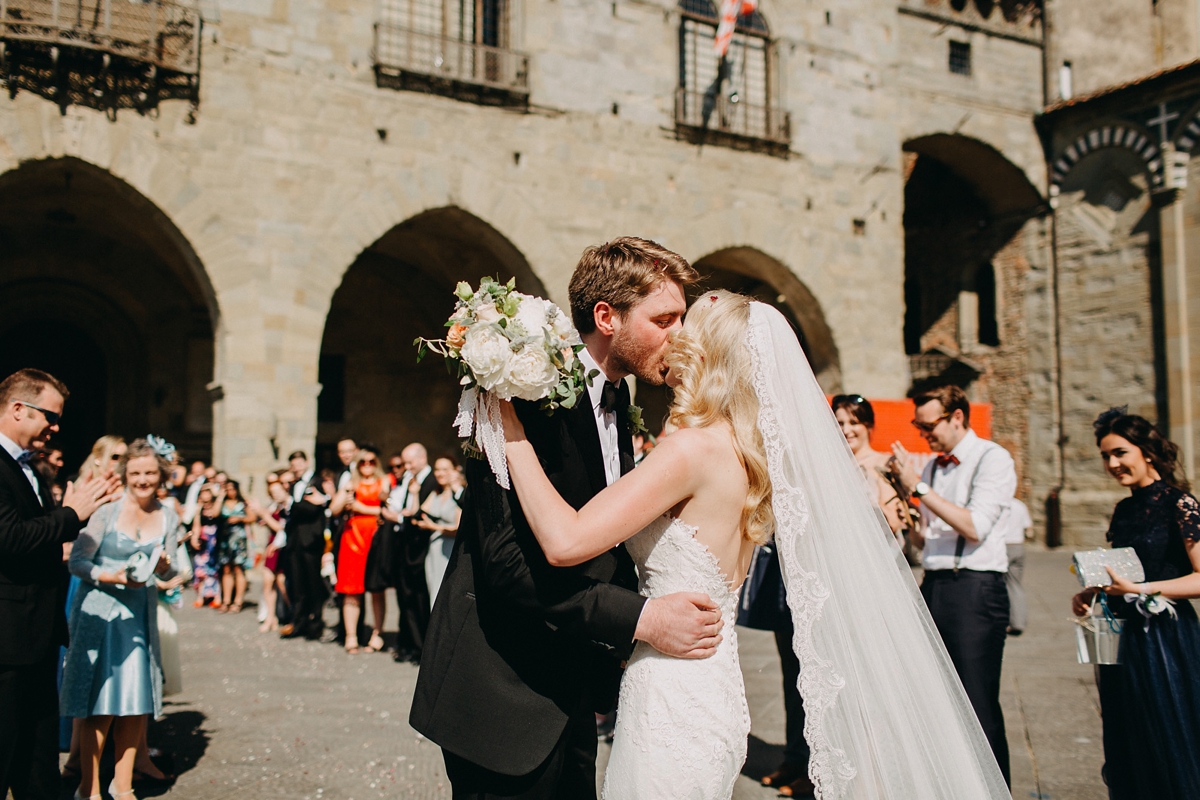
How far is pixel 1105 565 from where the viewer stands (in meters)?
3.75

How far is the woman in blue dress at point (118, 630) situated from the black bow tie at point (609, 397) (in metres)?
3.05

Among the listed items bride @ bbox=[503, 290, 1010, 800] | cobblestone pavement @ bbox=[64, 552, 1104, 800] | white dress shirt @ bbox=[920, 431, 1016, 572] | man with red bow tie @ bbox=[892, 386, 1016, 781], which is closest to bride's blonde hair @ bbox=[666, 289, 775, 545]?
bride @ bbox=[503, 290, 1010, 800]

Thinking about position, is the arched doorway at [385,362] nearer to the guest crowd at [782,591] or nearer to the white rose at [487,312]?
the guest crowd at [782,591]

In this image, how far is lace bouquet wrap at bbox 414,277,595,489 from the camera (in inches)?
81.7

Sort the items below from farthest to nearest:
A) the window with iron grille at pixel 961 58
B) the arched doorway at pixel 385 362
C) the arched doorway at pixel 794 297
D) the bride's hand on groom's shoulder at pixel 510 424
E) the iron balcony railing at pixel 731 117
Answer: the window with iron grille at pixel 961 58
the arched doorway at pixel 385 362
the arched doorway at pixel 794 297
the iron balcony railing at pixel 731 117
the bride's hand on groom's shoulder at pixel 510 424

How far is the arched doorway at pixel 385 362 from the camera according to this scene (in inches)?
681

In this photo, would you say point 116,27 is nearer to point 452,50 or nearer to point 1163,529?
point 452,50

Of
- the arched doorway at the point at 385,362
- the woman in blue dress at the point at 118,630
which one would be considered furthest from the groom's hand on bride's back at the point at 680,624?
the arched doorway at the point at 385,362

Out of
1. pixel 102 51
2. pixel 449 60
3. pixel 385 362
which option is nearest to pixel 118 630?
pixel 102 51

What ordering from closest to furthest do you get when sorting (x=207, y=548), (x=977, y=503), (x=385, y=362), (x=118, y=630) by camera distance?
(x=977, y=503)
(x=118, y=630)
(x=207, y=548)
(x=385, y=362)

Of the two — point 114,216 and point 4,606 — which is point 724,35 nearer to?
point 114,216

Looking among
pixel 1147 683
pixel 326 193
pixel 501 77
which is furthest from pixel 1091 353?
pixel 1147 683

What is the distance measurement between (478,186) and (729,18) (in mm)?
5092

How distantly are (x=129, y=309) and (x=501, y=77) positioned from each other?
8.82 metres
